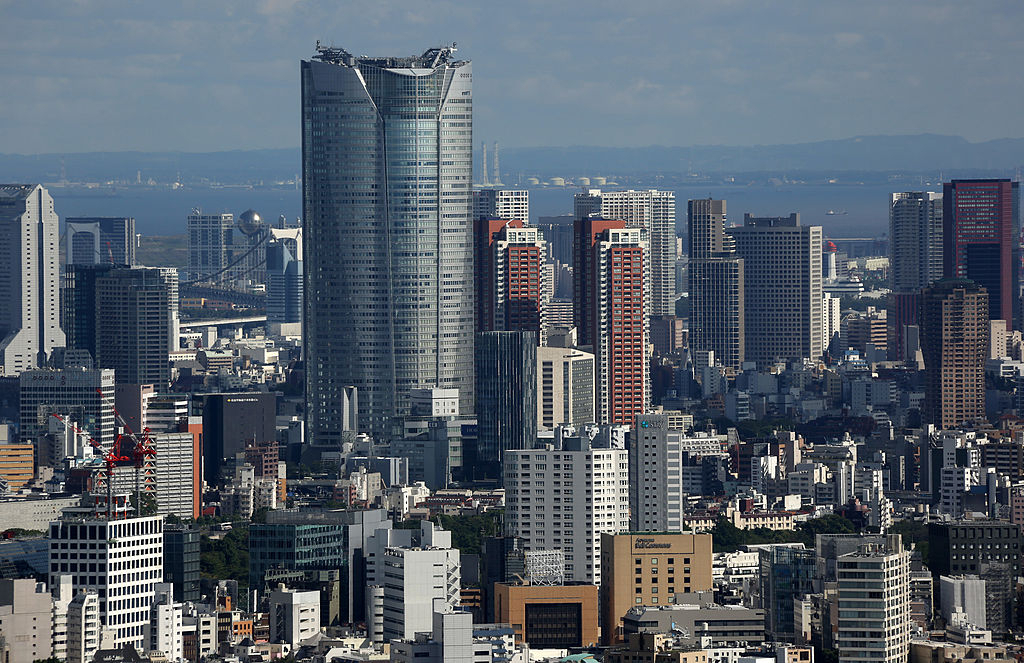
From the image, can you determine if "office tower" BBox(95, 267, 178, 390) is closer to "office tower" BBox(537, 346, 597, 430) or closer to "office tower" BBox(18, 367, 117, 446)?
"office tower" BBox(18, 367, 117, 446)

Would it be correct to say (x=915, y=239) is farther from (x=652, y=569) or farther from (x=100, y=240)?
(x=652, y=569)

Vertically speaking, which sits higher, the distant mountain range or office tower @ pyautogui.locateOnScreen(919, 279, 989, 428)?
the distant mountain range

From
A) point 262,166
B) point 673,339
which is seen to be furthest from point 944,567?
point 262,166

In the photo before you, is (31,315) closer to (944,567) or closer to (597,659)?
(944,567)

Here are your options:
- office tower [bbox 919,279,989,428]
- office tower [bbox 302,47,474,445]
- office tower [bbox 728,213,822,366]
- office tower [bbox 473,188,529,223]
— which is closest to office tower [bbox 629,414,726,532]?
office tower [bbox 302,47,474,445]

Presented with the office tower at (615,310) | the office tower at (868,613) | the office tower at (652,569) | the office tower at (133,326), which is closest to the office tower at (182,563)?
the office tower at (652,569)

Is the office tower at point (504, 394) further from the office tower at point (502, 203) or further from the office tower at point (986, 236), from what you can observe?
the office tower at point (986, 236)
